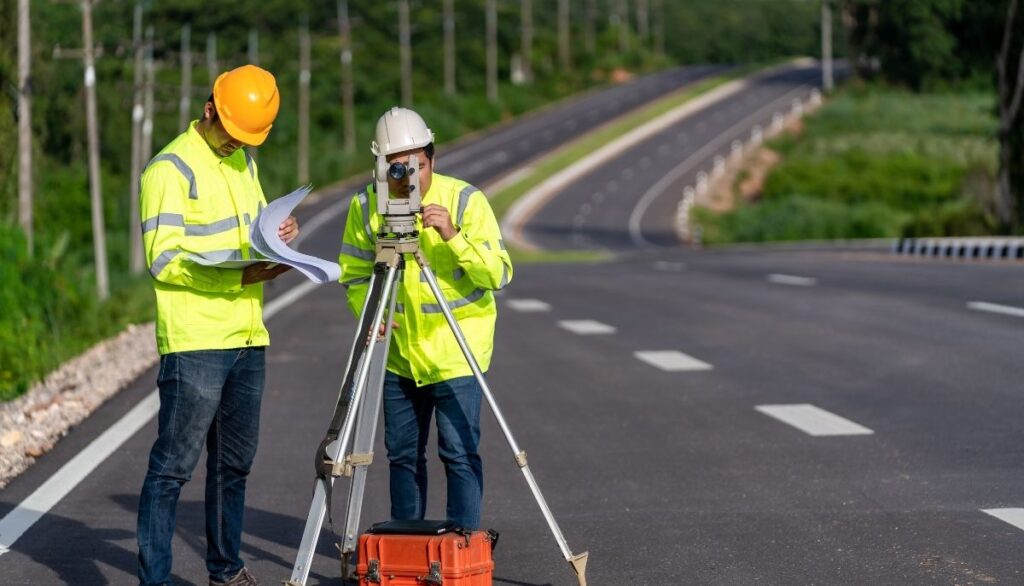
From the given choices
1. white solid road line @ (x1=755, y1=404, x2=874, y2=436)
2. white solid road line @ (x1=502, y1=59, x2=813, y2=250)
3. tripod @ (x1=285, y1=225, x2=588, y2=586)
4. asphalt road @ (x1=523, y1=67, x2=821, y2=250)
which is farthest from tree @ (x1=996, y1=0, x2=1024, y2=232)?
tripod @ (x1=285, y1=225, x2=588, y2=586)

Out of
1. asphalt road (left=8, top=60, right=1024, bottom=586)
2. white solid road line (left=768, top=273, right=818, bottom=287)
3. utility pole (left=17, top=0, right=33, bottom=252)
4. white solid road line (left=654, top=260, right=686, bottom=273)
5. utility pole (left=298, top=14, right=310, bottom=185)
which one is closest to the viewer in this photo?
asphalt road (left=8, top=60, right=1024, bottom=586)

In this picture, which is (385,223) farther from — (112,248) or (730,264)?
(112,248)

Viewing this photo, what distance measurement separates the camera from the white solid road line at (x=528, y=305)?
23.1 m

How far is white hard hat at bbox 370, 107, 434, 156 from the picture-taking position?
601 centimetres

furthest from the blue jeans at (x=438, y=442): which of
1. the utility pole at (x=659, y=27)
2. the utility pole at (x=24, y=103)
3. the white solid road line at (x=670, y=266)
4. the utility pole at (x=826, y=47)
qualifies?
the utility pole at (x=659, y=27)

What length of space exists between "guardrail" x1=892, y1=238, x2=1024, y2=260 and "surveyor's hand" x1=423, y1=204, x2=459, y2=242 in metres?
27.3

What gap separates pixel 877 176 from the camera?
244 ft

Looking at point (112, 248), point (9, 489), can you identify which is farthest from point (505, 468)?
point (112, 248)

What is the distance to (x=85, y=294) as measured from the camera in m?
22.0

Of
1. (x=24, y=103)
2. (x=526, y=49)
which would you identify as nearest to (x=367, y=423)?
(x=24, y=103)

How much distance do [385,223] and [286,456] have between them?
4757mm

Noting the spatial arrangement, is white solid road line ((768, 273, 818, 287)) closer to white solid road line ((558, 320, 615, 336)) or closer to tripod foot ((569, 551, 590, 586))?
white solid road line ((558, 320, 615, 336))

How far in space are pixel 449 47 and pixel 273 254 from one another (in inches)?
4416

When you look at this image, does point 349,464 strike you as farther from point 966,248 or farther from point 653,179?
point 653,179
